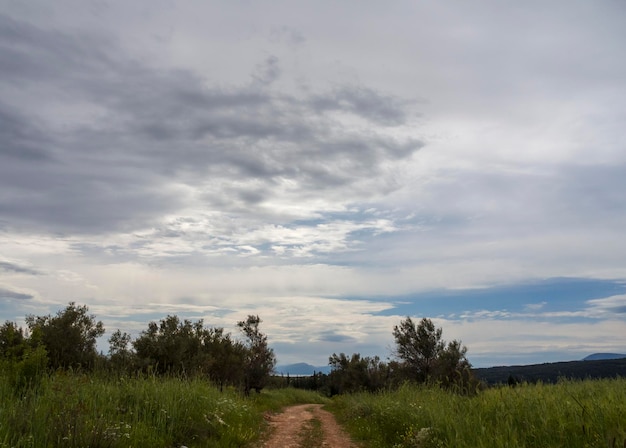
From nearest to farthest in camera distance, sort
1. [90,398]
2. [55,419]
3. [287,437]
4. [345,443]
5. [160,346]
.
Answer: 1. [55,419]
2. [90,398]
3. [345,443]
4. [287,437]
5. [160,346]

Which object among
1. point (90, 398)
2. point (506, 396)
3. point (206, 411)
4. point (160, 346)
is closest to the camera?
point (90, 398)

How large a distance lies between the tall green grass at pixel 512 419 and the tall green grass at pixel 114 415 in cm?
524

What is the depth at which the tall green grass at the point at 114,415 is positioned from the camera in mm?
7699

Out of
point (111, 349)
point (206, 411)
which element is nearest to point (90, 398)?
point (206, 411)

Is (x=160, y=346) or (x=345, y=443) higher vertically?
(x=160, y=346)

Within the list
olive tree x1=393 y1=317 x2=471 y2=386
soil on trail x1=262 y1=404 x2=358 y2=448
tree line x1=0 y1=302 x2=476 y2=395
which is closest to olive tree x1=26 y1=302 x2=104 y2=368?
tree line x1=0 y1=302 x2=476 y2=395

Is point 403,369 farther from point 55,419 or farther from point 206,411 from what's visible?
point 55,419

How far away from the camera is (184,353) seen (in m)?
29.7

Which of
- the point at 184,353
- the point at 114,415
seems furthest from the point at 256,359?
the point at 114,415

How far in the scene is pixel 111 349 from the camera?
30234mm

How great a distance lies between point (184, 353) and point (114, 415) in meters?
20.5

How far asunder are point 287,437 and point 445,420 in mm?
7191

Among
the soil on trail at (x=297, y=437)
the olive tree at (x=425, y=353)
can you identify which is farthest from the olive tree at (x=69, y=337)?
the olive tree at (x=425, y=353)

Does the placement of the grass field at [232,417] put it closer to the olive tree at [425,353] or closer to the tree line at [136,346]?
the tree line at [136,346]
